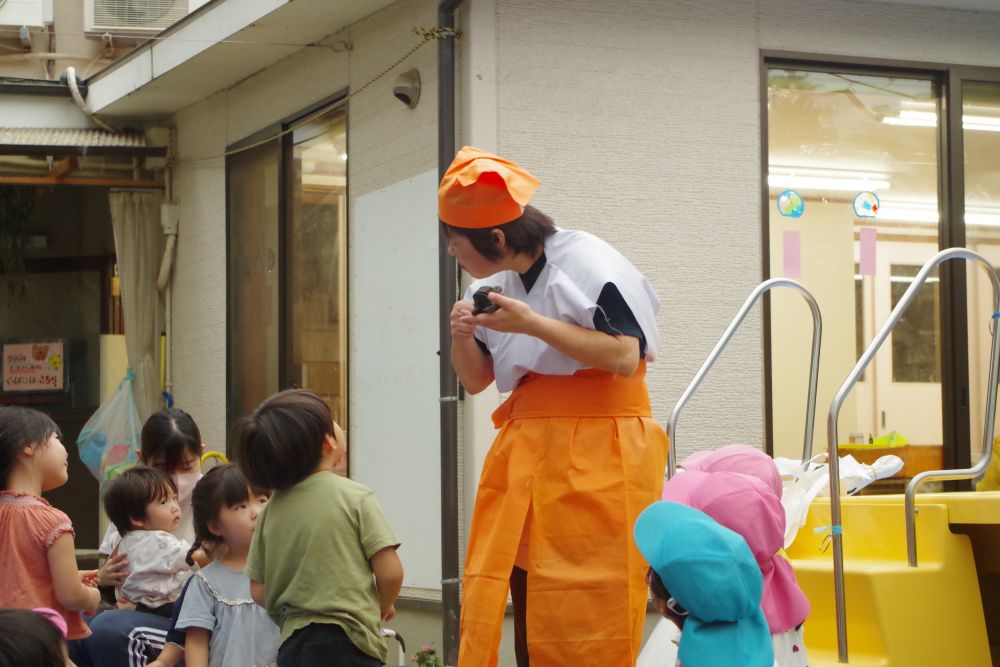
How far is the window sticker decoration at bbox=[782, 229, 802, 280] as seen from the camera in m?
7.07

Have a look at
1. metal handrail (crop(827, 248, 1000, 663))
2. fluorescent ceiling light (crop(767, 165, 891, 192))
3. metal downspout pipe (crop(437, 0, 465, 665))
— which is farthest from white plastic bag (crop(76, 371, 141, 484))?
metal handrail (crop(827, 248, 1000, 663))

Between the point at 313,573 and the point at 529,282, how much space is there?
3.22 feet

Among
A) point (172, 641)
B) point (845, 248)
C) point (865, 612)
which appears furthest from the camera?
point (845, 248)

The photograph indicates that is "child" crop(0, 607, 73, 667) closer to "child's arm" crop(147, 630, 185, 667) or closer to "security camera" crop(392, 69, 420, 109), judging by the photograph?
"child's arm" crop(147, 630, 185, 667)

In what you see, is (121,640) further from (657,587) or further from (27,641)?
(27,641)

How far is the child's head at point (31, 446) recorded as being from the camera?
402 centimetres

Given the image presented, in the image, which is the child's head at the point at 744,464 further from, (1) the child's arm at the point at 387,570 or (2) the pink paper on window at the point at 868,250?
(2) the pink paper on window at the point at 868,250

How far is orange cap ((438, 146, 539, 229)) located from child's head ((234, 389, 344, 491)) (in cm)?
76

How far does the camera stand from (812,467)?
510 cm

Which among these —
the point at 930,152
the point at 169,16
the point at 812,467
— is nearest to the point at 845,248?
the point at 930,152

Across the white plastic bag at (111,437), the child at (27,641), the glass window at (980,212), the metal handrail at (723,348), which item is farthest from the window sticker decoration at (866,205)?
the child at (27,641)

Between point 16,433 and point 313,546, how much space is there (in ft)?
4.00

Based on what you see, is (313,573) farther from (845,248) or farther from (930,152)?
(930,152)

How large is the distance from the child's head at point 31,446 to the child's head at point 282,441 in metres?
0.89
